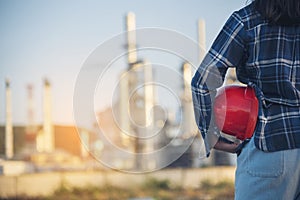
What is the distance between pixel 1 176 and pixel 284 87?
293 inches

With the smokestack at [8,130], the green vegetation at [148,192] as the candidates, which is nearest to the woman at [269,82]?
the green vegetation at [148,192]

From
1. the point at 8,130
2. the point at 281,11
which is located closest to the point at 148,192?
the point at 8,130

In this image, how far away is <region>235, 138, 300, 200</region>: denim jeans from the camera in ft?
3.96

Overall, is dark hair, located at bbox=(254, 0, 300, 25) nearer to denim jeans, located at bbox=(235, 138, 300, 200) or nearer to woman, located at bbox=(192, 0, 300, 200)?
woman, located at bbox=(192, 0, 300, 200)

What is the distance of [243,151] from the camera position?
1275 millimetres

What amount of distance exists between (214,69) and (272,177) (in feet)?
0.81

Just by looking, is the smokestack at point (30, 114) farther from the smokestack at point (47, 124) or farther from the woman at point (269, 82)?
the woman at point (269, 82)

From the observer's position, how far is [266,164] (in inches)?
47.8

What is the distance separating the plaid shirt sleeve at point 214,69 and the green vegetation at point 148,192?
7007 mm

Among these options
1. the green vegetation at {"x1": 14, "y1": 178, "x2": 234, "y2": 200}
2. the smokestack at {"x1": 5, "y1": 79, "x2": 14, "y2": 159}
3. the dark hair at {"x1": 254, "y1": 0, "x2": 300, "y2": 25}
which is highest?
the dark hair at {"x1": 254, "y1": 0, "x2": 300, "y2": 25}

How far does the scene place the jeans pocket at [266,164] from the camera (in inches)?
47.5

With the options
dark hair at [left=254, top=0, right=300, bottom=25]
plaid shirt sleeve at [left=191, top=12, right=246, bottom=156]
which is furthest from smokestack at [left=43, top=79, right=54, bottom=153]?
dark hair at [left=254, top=0, right=300, bottom=25]

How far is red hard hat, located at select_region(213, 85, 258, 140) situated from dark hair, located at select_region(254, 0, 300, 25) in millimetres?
149

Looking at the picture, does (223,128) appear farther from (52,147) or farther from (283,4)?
(52,147)
